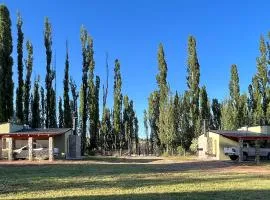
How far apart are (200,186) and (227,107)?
41.9 meters

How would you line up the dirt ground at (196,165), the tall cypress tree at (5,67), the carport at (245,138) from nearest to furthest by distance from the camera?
the dirt ground at (196,165), the carport at (245,138), the tall cypress tree at (5,67)

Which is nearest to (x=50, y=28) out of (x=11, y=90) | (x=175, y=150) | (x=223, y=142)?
(x=11, y=90)

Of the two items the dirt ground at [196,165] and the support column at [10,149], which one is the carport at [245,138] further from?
the support column at [10,149]

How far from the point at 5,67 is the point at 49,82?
30.8ft

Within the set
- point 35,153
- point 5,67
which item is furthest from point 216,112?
point 35,153

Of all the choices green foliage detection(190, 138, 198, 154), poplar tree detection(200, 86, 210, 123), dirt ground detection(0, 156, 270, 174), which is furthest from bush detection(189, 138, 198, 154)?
dirt ground detection(0, 156, 270, 174)

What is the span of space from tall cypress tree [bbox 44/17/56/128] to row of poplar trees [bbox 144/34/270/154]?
13.7 meters

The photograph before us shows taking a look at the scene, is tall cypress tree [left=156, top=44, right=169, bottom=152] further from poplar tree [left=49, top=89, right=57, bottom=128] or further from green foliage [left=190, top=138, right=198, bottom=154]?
poplar tree [left=49, top=89, right=57, bottom=128]

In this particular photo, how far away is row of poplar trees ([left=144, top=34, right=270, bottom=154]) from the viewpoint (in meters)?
58.7

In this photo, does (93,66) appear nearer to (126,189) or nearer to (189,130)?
(189,130)

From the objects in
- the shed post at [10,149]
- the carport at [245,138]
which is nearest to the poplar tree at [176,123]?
the carport at [245,138]

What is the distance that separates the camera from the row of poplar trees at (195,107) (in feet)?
193

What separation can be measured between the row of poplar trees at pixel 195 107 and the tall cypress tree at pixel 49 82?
13.7 metres

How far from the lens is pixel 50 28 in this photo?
63250mm
